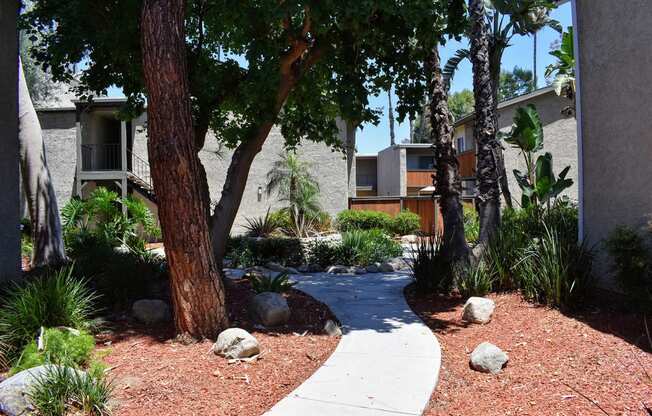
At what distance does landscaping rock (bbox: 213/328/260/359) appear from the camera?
486 cm

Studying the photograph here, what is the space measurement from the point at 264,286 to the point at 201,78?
347 centimetres

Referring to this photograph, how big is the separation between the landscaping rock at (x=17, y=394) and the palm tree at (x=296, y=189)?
14214 mm

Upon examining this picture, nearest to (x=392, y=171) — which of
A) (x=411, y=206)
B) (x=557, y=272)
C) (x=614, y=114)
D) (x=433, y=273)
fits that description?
(x=411, y=206)

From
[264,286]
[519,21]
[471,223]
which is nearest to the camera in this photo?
[264,286]

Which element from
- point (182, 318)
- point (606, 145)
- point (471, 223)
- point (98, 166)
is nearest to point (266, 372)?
point (182, 318)

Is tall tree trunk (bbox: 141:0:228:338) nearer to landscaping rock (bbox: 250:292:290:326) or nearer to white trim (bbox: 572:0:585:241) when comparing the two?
landscaping rock (bbox: 250:292:290:326)

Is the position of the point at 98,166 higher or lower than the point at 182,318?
higher

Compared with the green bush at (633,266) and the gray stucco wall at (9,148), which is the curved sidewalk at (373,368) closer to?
the green bush at (633,266)

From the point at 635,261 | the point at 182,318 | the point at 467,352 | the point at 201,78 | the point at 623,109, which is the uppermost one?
the point at 201,78

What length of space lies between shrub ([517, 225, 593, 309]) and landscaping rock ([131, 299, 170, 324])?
5.02 m

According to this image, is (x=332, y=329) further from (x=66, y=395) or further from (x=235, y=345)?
(x=66, y=395)

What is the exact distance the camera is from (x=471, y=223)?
61.4ft

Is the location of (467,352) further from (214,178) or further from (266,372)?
(214,178)

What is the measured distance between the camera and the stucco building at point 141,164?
19.6 meters
